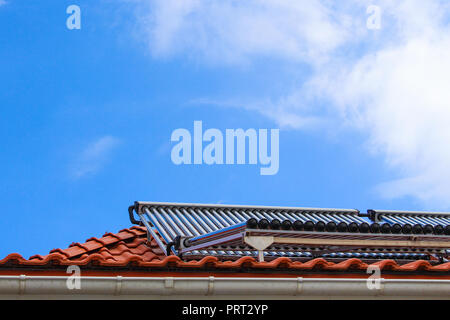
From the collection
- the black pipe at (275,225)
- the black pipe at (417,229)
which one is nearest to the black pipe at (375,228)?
the black pipe at (417,229)

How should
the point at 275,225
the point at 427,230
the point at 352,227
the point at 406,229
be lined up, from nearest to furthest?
the point at 275,225
the point at 352,227
the point at 406,229
the point at 427,230

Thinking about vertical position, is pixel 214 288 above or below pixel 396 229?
below

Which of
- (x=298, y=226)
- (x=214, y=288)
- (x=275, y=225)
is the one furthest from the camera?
(x=298, y=226)

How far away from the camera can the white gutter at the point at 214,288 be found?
5.53 m

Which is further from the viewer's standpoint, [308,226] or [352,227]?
[352,227]

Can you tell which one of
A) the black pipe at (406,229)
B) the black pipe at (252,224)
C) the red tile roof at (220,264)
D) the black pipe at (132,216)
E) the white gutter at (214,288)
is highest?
the black pipe at (132,216)

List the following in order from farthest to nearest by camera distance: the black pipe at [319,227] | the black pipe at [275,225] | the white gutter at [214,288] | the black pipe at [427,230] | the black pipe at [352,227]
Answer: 1. the black pipe at [427,230]
2. the black pipe at [352,227]
3. the black pipe at [319,227]
4. the black pipe at [275,225]
5. the white gutter at [214,288]

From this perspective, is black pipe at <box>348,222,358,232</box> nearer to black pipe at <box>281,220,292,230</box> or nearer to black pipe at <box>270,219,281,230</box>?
black pipe at <box>281,220,292,230</box>

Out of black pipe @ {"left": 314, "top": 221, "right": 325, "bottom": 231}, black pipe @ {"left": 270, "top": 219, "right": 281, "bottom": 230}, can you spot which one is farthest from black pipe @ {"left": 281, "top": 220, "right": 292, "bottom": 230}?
black pipe @ {"left": 314, "top": 221, "right": 325, "bottom": 231}

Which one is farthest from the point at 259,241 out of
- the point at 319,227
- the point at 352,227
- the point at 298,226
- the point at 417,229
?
the point at 417,229

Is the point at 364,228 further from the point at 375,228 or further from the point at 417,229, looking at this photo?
the point at 417,229

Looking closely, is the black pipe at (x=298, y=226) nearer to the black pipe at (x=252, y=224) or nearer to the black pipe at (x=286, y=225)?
the black pipe at (x=286, y=225)

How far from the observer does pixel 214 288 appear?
19.2 ft
